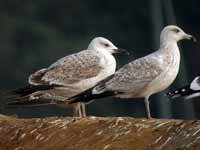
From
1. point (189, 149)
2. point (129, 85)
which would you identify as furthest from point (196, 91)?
point (189, 149)

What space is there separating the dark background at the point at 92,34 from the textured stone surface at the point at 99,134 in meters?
7.60

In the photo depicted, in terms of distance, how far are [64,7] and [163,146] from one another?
16.7 m

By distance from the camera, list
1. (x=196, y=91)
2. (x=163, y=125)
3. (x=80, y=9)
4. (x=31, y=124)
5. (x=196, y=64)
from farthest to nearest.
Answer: (x=80, y=9) < (x=196, y=64) < (x=196, y=91) < (x=31, y=124) < (x=163, y=125)

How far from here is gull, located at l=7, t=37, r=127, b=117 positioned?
10.4m

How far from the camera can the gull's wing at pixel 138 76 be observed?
9.92 m

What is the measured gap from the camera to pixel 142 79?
32.7 ft

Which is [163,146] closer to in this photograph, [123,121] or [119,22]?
[123,121]

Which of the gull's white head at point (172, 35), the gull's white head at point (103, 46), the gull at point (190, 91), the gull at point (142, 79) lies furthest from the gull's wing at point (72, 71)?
the gull at point (190, 91)

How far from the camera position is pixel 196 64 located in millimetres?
19656

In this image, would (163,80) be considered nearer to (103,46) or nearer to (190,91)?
(190,91)

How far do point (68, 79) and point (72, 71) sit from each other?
0.08 m

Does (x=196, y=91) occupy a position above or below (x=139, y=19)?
below

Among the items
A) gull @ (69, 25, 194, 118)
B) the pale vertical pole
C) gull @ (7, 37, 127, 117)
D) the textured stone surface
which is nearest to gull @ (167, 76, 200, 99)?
gull @ (69, 25, 194, 118)

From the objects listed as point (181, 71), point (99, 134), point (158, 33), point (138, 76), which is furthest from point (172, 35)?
point (158, 33)
